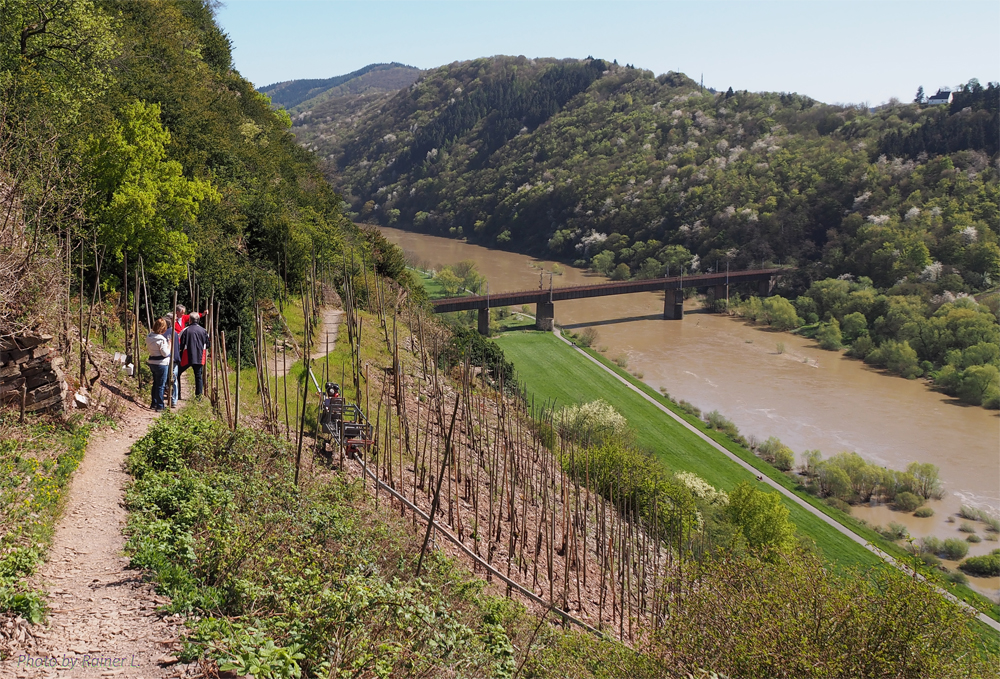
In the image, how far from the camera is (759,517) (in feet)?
86.2

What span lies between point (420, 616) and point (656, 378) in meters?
48.7

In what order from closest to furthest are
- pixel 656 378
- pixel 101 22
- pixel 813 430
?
1. pixel 101 22
2. pixel 813 430
3. pixel 656 378

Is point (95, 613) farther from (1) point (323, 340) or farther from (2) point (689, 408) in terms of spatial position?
(2) point (689, 408)

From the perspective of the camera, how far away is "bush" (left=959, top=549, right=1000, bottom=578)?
2870cm

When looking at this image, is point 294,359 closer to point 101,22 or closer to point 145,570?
point 101,22

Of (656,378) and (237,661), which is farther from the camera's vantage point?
(656,378)

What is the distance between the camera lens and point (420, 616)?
7.48 m

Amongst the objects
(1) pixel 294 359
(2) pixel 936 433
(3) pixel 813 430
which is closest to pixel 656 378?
(3) pixel 813 430

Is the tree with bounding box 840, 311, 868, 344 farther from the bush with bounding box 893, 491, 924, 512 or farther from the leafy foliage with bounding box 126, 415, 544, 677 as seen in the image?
the leafy foliage with bounding box 126, 415, 544, 677

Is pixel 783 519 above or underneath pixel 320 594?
underneath

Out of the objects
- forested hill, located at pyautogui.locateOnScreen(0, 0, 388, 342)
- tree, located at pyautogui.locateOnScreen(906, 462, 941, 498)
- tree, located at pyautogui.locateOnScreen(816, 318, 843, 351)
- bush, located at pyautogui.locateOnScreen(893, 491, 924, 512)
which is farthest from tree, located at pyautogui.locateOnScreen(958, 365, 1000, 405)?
forested hill, located at pyautogui.locateOnScreen(0, 0, 388, 342)

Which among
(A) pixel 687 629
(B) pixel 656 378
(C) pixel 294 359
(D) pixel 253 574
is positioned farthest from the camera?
(B) pixel 656 378

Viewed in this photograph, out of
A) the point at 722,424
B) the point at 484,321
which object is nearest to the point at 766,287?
the point at 484,321

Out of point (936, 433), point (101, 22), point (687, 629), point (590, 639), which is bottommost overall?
point (936, 433)
